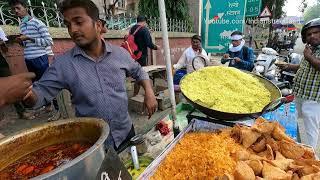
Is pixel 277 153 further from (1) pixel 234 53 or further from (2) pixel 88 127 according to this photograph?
(1) pixel 234 53

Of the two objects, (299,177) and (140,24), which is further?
(140,24)

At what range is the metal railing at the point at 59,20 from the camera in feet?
16.1

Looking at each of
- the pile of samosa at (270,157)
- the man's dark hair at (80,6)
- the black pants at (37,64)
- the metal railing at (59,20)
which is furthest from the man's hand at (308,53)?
the metal railing at (59,20)

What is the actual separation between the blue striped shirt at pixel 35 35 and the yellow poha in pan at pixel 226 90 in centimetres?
337

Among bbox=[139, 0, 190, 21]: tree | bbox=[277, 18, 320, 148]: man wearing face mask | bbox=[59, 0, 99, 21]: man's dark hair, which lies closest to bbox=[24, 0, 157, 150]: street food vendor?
bbox=[59, 0, 99, 21]: man's dark hair

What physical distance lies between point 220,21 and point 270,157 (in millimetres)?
3867

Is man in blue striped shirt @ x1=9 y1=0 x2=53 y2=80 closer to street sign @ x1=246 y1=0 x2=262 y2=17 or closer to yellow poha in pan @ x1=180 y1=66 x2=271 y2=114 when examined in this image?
yellow poha in pan @ x1=180 y1=66 x2=271 y2=114

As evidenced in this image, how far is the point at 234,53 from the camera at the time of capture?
18.0 feet

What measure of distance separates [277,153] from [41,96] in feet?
5.59

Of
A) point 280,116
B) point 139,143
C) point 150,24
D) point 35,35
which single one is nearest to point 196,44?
point 280,116

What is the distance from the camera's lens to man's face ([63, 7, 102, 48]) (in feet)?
6.10

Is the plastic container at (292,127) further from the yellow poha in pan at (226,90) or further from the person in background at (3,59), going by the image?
the person in background at (3,59)

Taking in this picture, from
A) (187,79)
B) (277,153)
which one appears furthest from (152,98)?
(277,153)

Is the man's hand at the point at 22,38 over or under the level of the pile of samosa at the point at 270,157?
over
